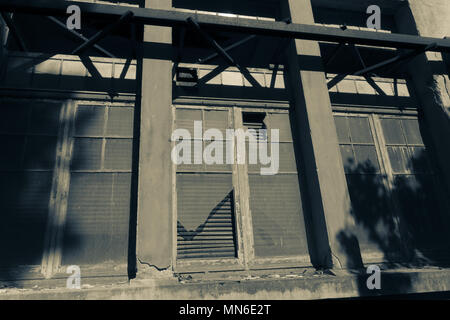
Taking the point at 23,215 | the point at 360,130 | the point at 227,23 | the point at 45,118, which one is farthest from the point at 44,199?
the point at 360,130

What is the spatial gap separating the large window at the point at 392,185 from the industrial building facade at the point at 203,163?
25 millimetres

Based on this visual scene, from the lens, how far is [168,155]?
178 inches

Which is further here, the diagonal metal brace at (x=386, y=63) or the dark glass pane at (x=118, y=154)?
the diagonal metal brace at (x=386, y=63)

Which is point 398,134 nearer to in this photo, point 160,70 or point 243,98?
point 243,98

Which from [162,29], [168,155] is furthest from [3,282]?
[162,29]

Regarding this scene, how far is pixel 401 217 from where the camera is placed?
5.39 meters

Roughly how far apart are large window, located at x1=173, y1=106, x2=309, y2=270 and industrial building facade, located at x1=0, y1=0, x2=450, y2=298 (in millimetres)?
23

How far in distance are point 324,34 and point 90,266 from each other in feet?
17.9

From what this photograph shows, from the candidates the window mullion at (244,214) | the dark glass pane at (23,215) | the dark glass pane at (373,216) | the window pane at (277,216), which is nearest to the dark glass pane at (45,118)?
the dark glass pane at (23,215)

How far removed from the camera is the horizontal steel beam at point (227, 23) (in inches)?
182

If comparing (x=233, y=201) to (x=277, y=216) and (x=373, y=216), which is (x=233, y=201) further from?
(x=373, y=216)

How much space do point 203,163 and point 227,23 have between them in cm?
244

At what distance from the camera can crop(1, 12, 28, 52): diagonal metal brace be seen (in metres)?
4.86

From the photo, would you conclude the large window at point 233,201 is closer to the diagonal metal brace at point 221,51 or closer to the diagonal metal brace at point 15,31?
the diagonal metal brace at point 221,51
